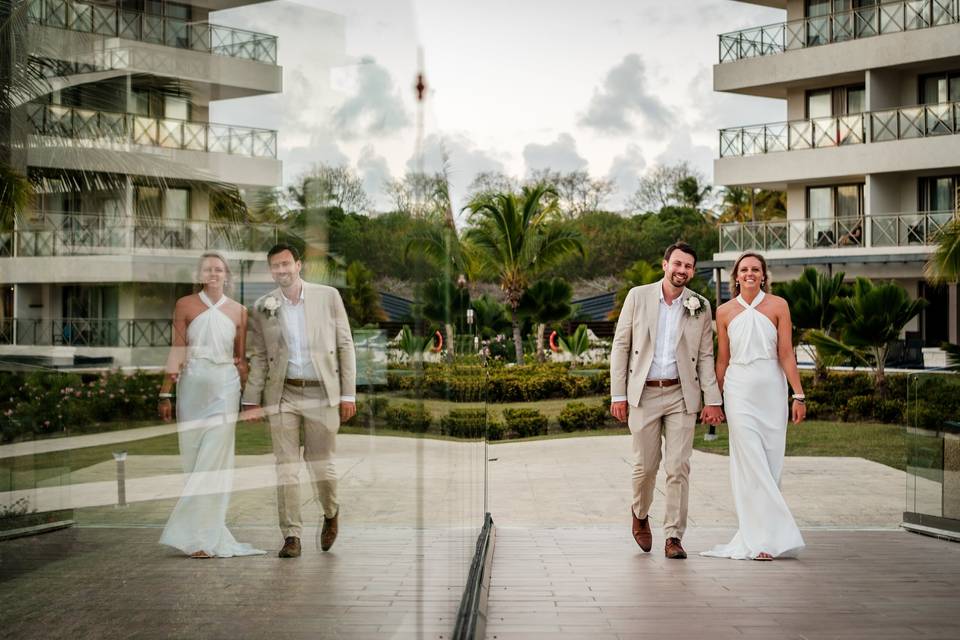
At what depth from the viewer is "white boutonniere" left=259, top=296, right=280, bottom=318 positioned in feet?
5.69

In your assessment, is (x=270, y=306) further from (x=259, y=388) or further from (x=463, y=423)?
(x=463, y=423)

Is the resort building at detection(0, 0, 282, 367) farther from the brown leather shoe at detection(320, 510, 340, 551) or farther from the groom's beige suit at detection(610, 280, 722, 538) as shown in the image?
the groom's beige suit at detection(610, 280, 722, 538)

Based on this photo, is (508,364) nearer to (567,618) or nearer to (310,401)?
(567,618)

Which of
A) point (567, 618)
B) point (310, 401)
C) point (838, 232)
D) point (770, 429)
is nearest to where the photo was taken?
point (310, 401)

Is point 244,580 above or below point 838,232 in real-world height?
below

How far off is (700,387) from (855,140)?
88.4ft

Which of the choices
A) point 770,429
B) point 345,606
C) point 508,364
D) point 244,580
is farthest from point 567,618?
point 508,364

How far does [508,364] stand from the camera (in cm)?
3312

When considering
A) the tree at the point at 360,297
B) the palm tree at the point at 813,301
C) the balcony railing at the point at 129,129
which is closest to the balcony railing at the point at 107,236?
the balcony railing at the point at 129,129

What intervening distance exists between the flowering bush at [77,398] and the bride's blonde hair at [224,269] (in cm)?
15

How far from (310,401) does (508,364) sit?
31235mm

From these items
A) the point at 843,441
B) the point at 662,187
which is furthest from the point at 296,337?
the point at 662,187

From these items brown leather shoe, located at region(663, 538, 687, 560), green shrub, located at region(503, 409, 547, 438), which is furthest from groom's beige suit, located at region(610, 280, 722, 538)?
green shrub, located at region(503, 409, 547, 438)

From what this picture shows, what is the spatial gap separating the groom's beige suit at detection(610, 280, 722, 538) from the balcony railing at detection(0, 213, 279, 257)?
19.7ft
